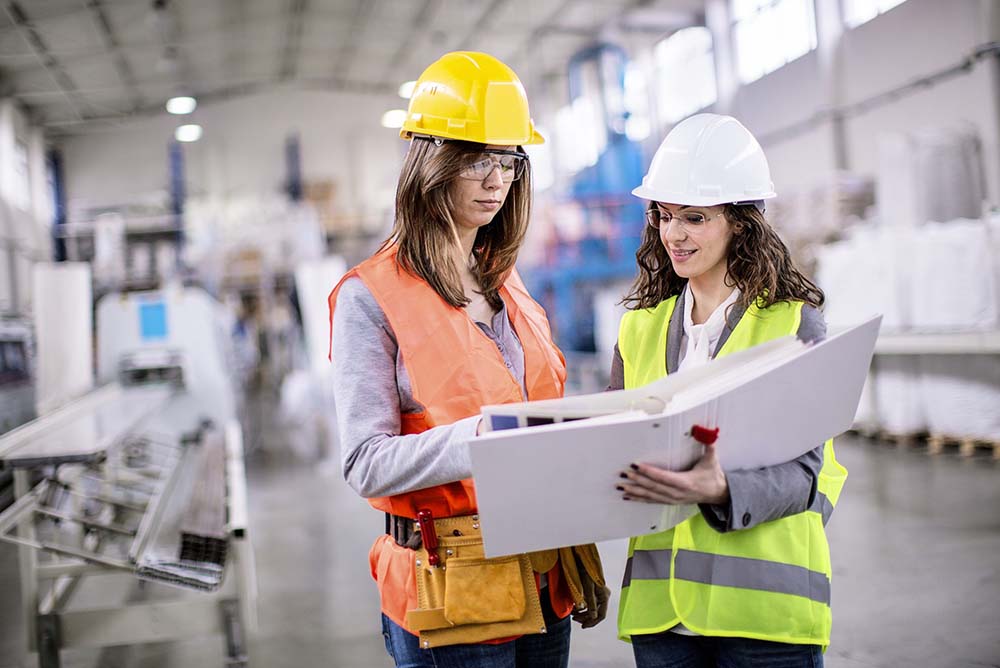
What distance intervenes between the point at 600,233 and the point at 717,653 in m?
11.4

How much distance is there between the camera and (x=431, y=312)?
1418mm

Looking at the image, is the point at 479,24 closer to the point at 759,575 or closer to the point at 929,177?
the point at 929,177

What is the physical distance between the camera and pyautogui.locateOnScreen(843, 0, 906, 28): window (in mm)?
10750

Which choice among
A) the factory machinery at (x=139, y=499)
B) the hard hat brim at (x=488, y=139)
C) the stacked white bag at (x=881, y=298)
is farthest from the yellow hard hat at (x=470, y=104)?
the stacked white bag at (x=881, y=298)

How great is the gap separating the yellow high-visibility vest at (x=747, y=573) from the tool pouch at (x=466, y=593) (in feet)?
0.77

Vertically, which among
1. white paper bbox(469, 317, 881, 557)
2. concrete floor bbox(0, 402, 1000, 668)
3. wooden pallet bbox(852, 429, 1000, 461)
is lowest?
concrete floor bbox(0, 402, 1000, 668)

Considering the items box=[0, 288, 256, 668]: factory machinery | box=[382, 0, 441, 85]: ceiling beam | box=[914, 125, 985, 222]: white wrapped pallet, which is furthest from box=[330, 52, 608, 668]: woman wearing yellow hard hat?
→ box=[382, 0, 441, 85]: ceiling beam

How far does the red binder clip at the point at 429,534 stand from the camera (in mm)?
1379

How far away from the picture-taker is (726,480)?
1.28 meters

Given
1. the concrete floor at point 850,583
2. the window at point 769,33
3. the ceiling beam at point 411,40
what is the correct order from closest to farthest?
the concrete floor at point 850,583 < the window at point 769,33 < the ceiling beam at point 411,40

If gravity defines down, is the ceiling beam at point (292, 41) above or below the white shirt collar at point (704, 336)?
above

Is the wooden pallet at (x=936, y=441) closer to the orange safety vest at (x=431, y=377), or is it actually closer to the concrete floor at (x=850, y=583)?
the concrete floor at (x=850, y=583)

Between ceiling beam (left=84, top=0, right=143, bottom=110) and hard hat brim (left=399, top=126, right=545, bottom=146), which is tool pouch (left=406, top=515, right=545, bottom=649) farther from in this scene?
ceiling beam (left=84, top=0, right=143, bottom=110)

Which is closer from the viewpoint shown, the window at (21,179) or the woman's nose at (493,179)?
the woman's nose at (493,179)
